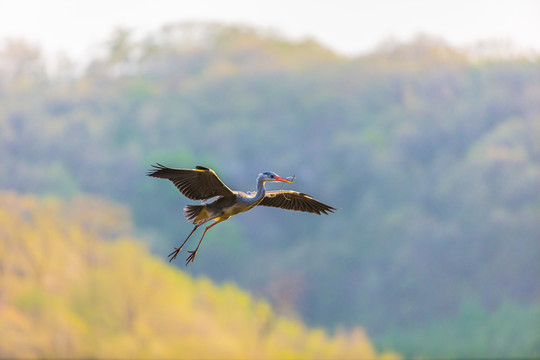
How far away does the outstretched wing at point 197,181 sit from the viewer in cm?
1223

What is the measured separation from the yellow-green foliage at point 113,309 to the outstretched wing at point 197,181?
5389cm

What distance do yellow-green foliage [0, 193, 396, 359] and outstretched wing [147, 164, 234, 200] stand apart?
177 feet

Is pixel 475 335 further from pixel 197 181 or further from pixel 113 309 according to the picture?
pixel 197 181

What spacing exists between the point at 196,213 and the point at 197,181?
21.7 inches

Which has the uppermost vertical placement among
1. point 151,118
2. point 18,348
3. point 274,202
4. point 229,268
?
point 151,118

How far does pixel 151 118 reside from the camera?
4186 inches

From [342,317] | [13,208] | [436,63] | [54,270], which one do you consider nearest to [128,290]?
[54,270]

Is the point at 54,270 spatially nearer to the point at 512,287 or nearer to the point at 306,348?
the point at 306,348

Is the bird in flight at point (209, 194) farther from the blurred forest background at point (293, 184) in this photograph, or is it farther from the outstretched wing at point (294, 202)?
the blurred forest background at point (293, 184)

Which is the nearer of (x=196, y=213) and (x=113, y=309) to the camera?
(x=196, y=213)

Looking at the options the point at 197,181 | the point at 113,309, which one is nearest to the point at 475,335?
the point at 113,309

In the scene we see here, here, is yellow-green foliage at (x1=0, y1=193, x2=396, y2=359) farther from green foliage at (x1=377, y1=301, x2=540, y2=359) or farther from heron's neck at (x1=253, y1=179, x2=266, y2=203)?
heron's neck at (x1=253, y1=179, x2=266, y2=203)

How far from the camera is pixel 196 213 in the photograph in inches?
509

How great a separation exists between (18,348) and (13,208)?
1513cm
